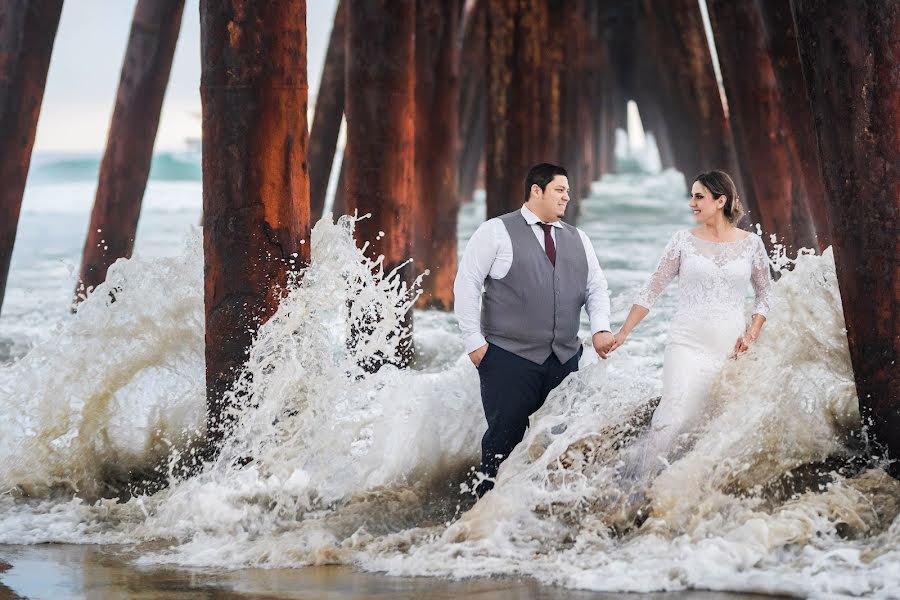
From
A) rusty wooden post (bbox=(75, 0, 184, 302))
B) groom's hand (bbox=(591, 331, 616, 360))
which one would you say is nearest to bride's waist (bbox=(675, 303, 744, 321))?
groom's hand (bbox=(591, 331, 616, 360))

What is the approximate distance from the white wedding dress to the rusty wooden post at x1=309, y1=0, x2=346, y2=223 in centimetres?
552

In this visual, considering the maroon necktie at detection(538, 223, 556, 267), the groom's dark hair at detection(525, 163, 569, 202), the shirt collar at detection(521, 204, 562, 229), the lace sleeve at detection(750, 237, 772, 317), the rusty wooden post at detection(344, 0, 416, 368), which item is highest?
the rusty wooden post at detection(344, 0, 416, 368)

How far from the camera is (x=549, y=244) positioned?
399cm

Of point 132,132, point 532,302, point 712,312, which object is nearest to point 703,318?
point 712,312

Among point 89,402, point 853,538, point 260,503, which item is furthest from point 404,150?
point 853,538

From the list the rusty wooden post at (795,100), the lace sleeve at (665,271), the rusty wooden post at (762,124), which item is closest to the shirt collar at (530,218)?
the lace sleeve at (665,271)

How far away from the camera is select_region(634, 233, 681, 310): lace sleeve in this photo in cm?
397

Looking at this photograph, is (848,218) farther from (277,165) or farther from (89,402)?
(89,402)

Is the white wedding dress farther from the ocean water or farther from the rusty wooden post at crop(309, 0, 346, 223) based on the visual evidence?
the rusty wooden post at crop(309, 0, 346, 223)

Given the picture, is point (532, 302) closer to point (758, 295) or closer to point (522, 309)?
point (522, 309)

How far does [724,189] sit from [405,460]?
1499 mm

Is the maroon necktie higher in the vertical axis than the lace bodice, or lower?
higher

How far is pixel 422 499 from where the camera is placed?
4270mm

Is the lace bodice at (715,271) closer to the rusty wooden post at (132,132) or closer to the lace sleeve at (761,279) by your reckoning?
the lace sleeve at (761,279)
